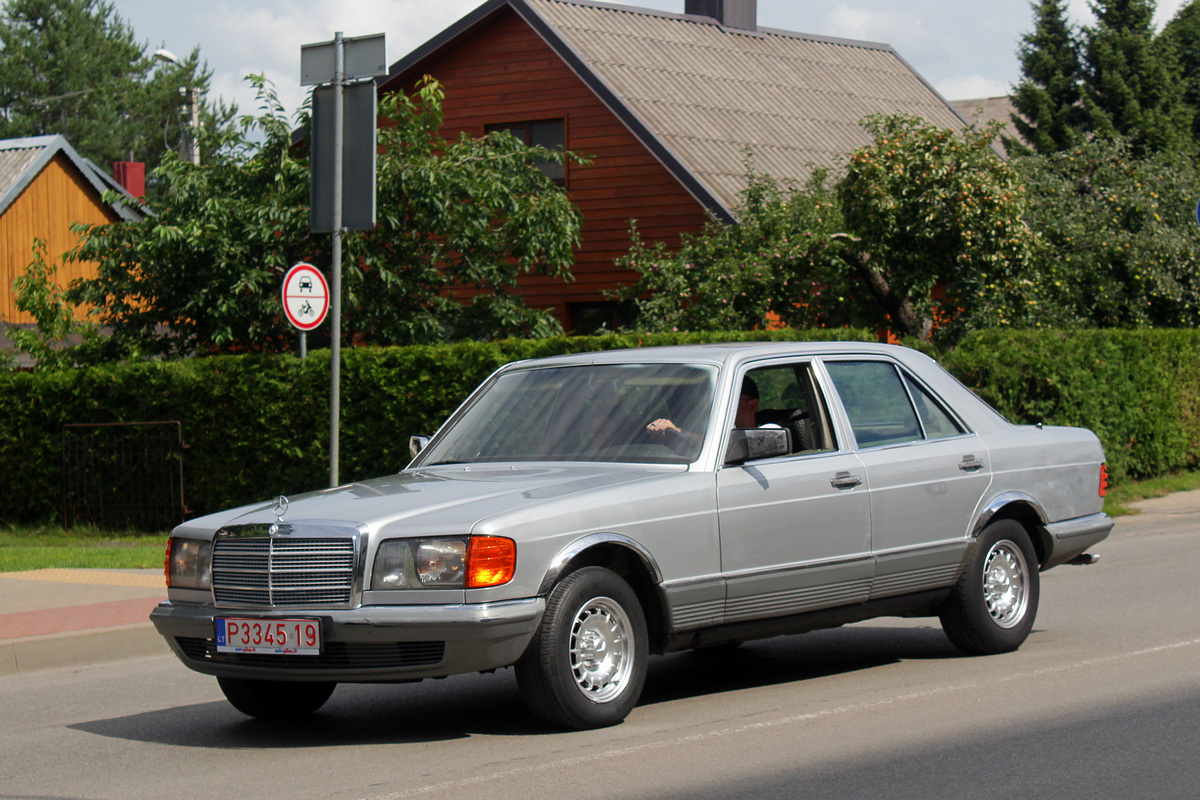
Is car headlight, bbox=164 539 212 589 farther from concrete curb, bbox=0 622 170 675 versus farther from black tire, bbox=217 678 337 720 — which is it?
concrete curb, bbox=0 622 170 675

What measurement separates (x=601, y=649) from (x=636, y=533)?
0.52 m

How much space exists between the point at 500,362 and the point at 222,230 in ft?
15.9

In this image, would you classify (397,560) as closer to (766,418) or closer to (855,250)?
(766,418)

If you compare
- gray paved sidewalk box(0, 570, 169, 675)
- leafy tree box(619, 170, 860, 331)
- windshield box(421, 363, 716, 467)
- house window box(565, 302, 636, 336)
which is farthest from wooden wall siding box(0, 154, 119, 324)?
windshield box(421, 363, 716, 467)

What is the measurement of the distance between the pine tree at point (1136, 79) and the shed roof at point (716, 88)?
212 inches

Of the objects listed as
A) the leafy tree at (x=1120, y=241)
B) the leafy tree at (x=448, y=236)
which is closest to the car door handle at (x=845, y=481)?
the leafy tree at (x=448, y=236)

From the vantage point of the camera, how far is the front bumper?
19.9 feet

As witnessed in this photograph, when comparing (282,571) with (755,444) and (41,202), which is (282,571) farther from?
(41,202)

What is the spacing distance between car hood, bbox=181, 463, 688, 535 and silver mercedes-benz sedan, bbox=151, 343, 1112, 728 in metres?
0.02

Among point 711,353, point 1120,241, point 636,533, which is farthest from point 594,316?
point 636,533

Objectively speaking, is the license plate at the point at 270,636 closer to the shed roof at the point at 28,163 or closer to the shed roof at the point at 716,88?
the shed roof at the point at 716,88

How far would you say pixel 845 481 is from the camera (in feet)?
24.8

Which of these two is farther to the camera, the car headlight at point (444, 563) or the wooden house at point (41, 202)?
the wooden house at point (41, 202)

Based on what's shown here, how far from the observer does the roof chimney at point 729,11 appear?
3017 centimetres
